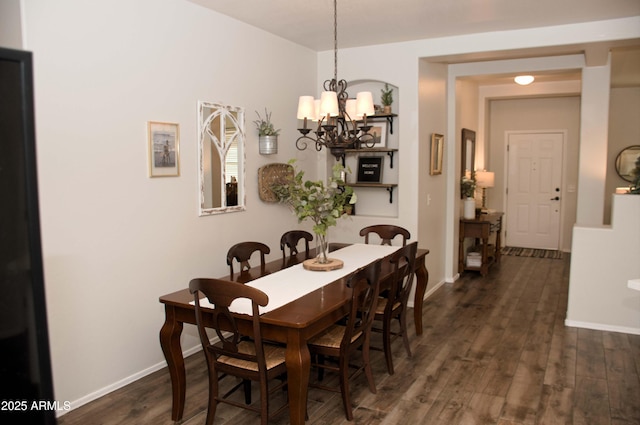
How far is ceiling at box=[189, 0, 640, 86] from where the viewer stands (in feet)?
12.6

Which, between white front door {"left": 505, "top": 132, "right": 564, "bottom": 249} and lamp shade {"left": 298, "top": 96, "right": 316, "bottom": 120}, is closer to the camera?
lamp shade {"left": 298, "top": 96, "right": 316, "bottom": 120}

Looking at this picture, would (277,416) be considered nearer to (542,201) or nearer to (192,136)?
(192,136)

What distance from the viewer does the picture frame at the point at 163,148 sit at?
3.47m

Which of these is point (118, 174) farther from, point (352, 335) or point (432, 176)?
point (432, 176)

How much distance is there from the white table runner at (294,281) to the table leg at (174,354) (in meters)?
0.21

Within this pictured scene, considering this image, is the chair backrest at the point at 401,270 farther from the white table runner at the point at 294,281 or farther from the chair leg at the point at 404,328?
the white table runner at the point at 294,281

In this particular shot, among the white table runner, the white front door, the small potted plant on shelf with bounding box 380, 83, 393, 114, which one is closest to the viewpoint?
the white table runner

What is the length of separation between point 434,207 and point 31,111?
513 cm

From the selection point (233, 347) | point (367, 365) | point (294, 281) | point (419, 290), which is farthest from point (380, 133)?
point (233, 347)

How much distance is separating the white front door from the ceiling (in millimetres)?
3748

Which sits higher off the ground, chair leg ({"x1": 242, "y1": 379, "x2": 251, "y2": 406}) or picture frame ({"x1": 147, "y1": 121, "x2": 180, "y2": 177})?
picture frame ({"x1": 147, "y1": 121, "x2": 180, "y2": 177})

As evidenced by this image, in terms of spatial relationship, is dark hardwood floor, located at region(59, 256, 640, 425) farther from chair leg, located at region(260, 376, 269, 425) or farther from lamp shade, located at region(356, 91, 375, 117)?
lamp shade, located at region(356, 91, 375, 117)

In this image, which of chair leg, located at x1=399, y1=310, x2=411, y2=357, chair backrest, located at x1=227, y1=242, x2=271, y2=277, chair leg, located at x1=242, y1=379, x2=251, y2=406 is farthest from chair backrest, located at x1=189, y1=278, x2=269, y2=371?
chair leg, located at x1=399, y1=310, x2=411, y2=357

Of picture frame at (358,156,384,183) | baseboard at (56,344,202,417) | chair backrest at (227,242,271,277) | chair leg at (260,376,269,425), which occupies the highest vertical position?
picture frame at (358,156,384,183)
